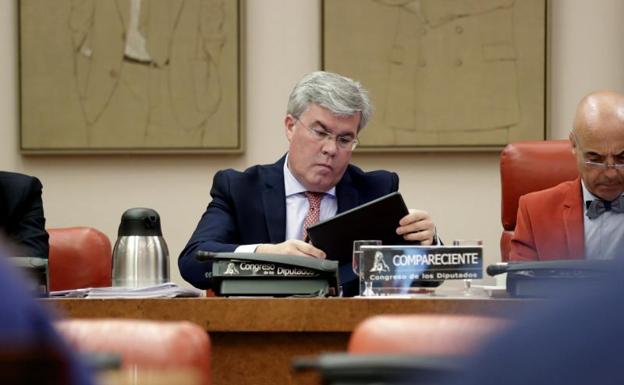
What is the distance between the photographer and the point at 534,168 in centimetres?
400

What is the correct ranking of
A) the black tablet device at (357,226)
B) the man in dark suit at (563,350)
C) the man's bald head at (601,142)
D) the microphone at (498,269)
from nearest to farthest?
the man in dark suit at (563,350), the microphone at (498,269), the black tablet device at (357,226), the man's bald head at (601,142)

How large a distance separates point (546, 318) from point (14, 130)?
492 cm

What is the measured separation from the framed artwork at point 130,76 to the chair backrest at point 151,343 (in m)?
3.47

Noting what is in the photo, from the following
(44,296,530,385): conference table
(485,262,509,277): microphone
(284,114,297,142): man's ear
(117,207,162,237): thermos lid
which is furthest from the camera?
(284,114,297,142): man's ear

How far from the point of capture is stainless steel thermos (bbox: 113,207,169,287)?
3.16 metres

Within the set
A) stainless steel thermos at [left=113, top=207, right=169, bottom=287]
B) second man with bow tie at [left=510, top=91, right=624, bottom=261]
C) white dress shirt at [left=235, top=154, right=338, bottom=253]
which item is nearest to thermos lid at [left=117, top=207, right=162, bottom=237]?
stainless steel thermos at [left=113, top=207, right=169, bottom=287]

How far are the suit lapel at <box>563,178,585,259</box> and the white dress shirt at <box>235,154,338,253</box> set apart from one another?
84cm

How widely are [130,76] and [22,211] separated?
1159 mm

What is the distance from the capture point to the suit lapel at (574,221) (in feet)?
12.1

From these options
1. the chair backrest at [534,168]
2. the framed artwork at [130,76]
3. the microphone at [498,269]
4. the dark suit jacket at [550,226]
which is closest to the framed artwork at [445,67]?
the framed artwork at [130,76]

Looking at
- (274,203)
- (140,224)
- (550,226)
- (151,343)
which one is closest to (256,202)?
(274,203)

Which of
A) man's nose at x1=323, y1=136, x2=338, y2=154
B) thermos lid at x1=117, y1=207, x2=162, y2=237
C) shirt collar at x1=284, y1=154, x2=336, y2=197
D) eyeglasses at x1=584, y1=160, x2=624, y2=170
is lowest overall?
thermos lid at x1=117, y1=207, x2=162, y2=237

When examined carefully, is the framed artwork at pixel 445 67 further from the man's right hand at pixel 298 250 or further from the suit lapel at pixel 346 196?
the man's right hand at pixel 298 250

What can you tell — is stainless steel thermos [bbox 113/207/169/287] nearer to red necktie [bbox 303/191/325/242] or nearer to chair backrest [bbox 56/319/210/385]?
red necktie [bbox 303/191/325/242]
